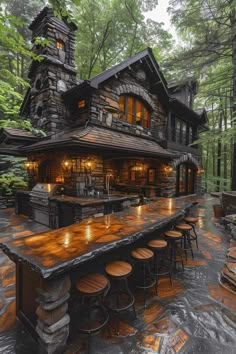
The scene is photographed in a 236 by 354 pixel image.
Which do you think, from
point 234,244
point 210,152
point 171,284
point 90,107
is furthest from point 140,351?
point 210,152

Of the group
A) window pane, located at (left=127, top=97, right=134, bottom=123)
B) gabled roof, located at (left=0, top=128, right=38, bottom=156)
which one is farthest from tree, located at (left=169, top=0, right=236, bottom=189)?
gabled roof, located at (left=0, top=128, right=38, bottom=156)

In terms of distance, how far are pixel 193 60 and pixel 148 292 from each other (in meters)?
9.97

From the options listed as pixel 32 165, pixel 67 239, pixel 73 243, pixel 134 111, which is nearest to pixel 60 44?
pixel 134 111

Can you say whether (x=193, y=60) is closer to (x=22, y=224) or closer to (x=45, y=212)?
(x=45, y=212)

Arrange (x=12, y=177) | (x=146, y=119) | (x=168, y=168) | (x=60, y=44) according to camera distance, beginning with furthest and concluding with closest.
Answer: (x=12, y=177), (x=146, y=119), (x=168, y=168), (x=60, y=44)

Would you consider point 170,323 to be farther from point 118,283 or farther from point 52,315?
point 52,315

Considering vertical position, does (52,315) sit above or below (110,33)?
below

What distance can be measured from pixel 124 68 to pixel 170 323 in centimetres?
951

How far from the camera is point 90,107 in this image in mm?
7426

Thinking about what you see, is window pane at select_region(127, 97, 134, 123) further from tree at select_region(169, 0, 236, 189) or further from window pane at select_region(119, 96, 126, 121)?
tree at select_region(169, 0, 236, 189)

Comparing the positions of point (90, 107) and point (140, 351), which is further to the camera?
point (90, 107)

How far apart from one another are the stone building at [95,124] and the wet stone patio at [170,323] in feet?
12.6

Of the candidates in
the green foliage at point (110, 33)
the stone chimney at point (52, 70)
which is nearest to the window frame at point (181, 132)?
the green foliage at point (110, 33)

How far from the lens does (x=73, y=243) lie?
93.2 inches
